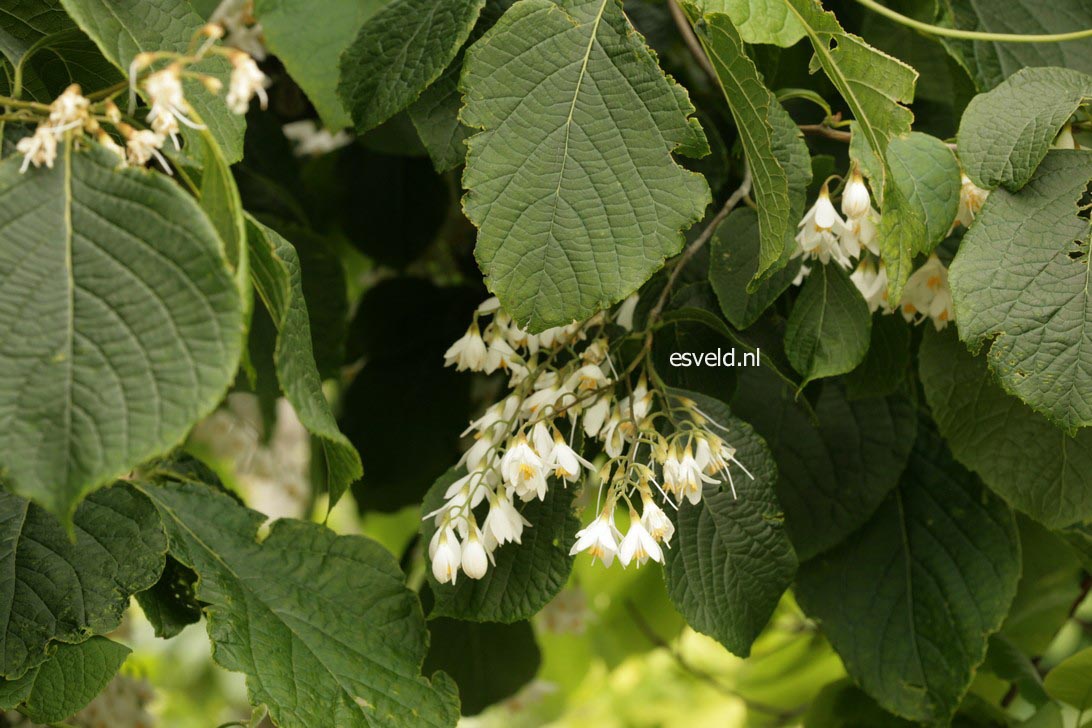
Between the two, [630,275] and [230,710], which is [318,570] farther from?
[230,710]

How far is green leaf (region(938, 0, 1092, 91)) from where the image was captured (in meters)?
0.79

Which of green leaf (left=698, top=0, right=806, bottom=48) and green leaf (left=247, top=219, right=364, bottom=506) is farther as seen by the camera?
green leaf (left=698, top=0, right=806, bottom=48)

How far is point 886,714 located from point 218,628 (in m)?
0.70

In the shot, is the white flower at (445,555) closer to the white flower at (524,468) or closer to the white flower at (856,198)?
the white flower at (524,468)

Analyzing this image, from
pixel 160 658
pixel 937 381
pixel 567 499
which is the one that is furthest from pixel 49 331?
pixel 160 658

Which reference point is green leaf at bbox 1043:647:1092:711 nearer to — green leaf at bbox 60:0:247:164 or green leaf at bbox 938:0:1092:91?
green leaf at bbox 938:0:1092:91

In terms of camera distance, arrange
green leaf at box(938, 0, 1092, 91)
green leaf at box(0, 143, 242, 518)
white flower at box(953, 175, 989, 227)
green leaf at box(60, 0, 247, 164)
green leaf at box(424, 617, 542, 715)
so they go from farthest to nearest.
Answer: green leaf at box(424, 617, 542, 715) → green leaf at box(938, 0, 1092, 91) → white flower at box(953, 175, 989, 227) → green leaf at box(60, 0, 247, 164) → green leaf at box(0, 143, 242, 518)

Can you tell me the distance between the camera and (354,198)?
1287mm

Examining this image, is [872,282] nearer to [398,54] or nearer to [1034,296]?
[1034,296]

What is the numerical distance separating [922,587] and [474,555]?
0.48m

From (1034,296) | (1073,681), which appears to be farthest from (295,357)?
(1073,681)

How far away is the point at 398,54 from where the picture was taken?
68 centimetres

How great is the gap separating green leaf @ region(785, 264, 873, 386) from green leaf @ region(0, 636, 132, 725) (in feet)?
1.69

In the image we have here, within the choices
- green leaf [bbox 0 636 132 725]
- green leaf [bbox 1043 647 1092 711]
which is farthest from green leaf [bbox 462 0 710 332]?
green leaf [bbox 1043 647 1092 711]
